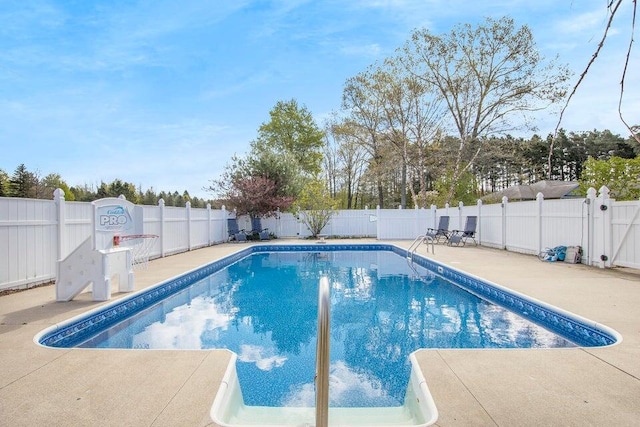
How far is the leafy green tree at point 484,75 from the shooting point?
18.4 m

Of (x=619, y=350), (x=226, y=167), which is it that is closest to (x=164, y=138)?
(x=226, y=167)

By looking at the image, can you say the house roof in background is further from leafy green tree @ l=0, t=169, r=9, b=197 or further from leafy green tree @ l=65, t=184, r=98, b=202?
leafy green tree @ l=0, t=169, r=9, b=197

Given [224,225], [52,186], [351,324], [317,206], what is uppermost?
[52,186]

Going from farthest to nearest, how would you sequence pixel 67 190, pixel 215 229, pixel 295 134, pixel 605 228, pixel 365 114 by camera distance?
pixel 295 134, pixel 67 190, pixel 365 114, pixel 215 229, pixel 605 228

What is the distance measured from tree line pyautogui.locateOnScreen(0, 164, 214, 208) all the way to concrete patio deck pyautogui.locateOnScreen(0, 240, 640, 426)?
69.6 feet

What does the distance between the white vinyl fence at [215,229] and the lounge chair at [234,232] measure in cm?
62

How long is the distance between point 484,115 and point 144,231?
55.1 ft

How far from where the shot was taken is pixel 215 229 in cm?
1656

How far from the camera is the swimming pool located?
3967 mm

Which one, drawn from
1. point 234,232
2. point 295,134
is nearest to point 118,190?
point 295,134

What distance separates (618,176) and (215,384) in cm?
1364

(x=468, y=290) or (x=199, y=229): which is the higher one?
(x=199, y=229)

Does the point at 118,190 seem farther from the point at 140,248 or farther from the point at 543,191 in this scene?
the point at 543,191

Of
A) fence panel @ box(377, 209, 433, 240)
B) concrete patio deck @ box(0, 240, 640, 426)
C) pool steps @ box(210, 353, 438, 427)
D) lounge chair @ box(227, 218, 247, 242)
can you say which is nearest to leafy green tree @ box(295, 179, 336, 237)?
fence panel @ box(377, 209, 433, 240)
